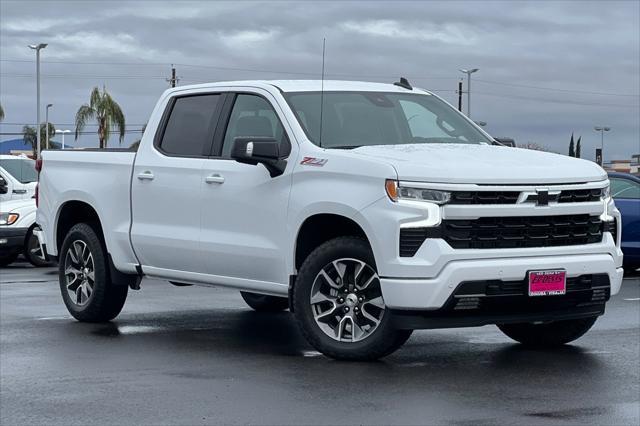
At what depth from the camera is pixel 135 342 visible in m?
10.7

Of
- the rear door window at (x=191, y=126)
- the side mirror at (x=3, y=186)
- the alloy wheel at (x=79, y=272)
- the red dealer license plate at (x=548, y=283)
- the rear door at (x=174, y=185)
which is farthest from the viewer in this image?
the side mirror at (x=3, y=186)

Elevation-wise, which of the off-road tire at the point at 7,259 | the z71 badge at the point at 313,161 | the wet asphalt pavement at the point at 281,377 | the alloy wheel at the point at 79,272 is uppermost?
the z71 badge at the point at 313,161

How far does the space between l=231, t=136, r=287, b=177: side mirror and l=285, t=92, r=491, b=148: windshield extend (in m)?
0.29

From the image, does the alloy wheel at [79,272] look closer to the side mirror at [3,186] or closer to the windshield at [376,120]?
the windshield at [376,120]

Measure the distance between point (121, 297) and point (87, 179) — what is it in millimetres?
1063

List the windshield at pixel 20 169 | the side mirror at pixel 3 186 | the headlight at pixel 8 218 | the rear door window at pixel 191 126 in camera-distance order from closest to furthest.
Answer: the rear door window at pixel 191 126 < the headlight at pixel 8 218 < the side mirror at pixel 3 186 < the windshield at pixel 20 169

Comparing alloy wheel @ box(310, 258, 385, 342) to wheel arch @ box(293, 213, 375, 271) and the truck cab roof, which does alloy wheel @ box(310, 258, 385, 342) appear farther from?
the truck cab roof

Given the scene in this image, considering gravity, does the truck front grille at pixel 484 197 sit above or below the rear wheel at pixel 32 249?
above

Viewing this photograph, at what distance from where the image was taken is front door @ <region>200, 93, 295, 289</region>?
9891mm

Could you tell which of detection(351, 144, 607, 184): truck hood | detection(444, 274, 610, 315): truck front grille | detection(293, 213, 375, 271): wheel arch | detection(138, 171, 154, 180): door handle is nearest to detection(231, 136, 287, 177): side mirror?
detection(293, 213, 375, 271): wheel arch

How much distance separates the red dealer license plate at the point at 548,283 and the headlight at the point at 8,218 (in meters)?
12.4

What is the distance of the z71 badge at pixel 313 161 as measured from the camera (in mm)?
9500

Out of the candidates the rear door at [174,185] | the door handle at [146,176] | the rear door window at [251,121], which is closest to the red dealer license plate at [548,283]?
the rear door window at [251,121]

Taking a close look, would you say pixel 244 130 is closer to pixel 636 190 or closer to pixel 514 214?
pixel 514 214
